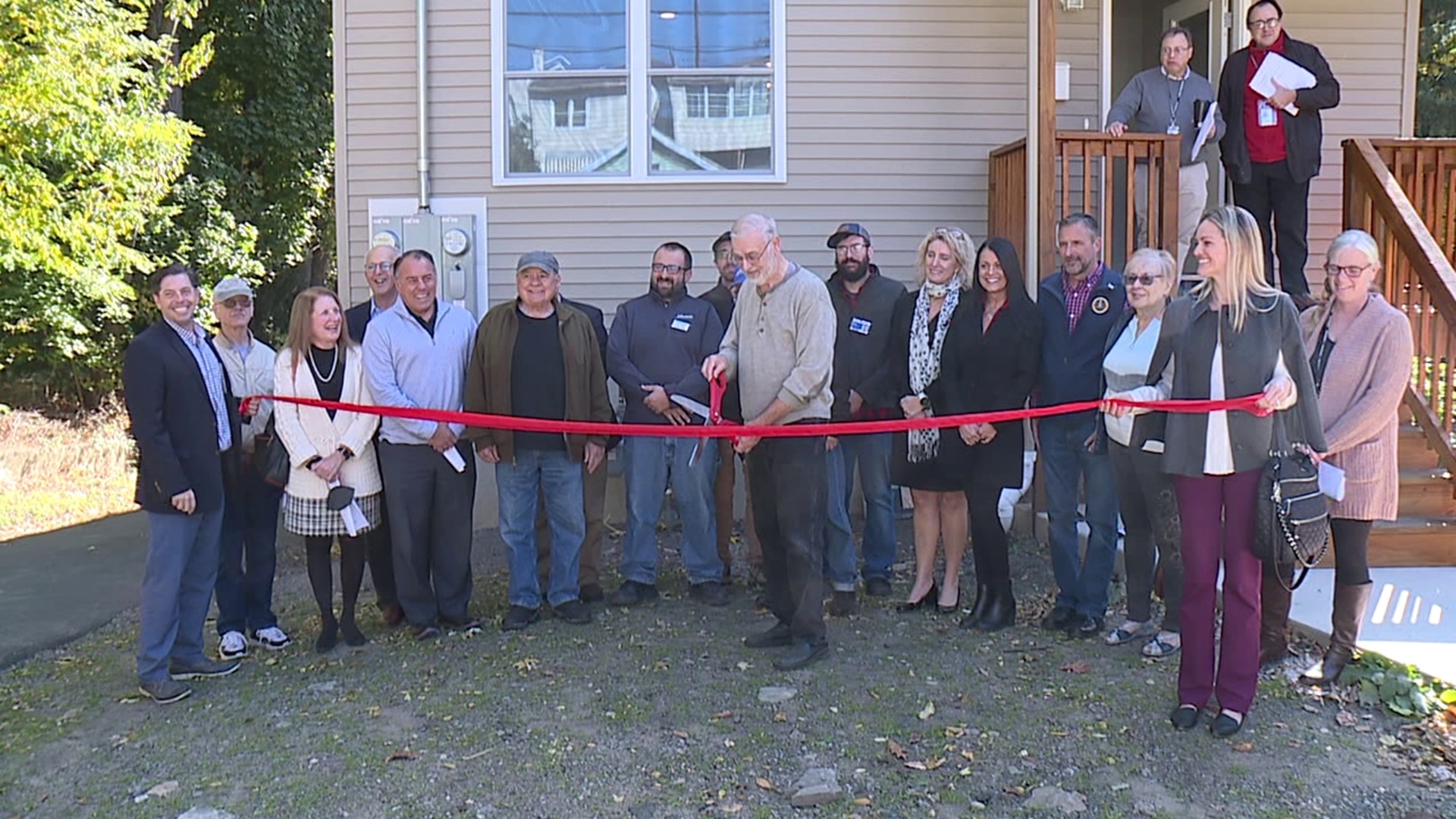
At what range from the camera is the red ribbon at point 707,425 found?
492 centimetres

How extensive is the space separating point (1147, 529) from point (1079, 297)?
3.58 ft

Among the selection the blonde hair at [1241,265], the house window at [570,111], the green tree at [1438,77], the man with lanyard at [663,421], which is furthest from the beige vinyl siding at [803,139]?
the green tree at [1438,77]

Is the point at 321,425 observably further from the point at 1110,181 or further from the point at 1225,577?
the point at 1110,181

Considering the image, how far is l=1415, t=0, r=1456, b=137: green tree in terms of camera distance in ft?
57.0

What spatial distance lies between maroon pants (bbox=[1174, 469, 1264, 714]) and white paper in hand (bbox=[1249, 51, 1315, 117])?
137 inches

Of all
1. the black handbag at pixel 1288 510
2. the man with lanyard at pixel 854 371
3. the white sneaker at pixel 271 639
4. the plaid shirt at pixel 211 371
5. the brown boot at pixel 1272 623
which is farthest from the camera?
the man with lanyard at pixel 854 371

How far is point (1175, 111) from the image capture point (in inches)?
281

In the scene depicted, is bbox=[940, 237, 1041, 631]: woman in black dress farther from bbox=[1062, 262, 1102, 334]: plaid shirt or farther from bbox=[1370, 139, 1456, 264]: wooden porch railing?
bbox=[1370, 139, 1456, 264]: wooden porch railing

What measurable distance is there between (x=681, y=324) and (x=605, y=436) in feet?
2.32

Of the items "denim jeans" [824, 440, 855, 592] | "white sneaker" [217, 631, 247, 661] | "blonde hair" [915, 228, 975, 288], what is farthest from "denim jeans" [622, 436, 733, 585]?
"white sneaker" [217, 631, 247, 661]

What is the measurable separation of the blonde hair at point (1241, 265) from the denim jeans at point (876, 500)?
2.35 metres

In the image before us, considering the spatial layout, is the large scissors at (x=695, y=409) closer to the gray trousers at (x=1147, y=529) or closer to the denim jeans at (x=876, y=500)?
the denim jeans at (x=876, y=500)

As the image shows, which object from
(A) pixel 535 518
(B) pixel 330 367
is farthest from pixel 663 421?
(B) pixel 330 367

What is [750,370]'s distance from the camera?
5051 millimetres
